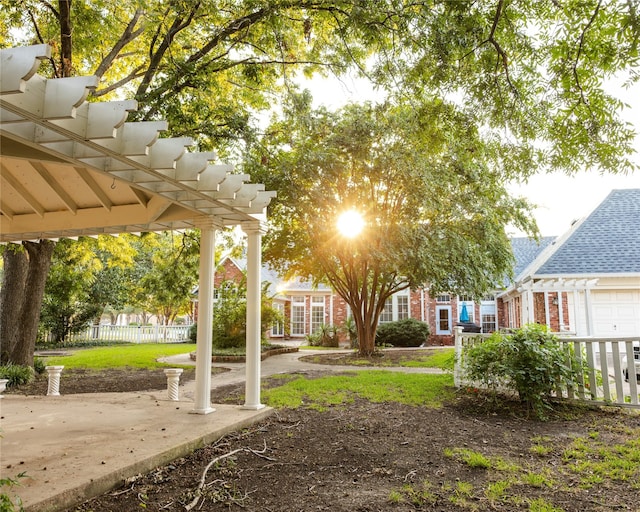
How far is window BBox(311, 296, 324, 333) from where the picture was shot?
83.5ft

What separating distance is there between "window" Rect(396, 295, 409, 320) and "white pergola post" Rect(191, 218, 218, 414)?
62.0ft

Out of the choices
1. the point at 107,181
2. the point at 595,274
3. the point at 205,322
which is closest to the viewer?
the point at 107,181

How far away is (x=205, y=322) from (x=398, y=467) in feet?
9.82

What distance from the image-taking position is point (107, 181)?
5754mm

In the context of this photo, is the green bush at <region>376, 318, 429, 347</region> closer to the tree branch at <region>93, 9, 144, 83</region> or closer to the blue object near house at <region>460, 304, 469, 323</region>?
the blue object near house at <region>460, 304, 469, 323</region>

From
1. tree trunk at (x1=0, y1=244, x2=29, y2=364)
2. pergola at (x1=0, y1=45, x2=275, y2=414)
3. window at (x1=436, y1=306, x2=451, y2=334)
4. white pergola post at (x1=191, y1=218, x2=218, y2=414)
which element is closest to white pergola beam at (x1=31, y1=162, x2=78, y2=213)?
pergola at (x1=0, y1=45, x2=275, y2=414)

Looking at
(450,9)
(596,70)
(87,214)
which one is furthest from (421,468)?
(87,214)

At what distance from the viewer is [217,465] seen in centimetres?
428

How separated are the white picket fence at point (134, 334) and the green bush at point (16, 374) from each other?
13.5m

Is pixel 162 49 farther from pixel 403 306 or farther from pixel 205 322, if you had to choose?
pixel 403 306

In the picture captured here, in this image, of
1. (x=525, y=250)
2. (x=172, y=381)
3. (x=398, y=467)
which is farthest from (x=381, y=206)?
(x=525, y=250)

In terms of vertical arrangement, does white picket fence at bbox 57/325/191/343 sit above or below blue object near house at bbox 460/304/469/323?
below

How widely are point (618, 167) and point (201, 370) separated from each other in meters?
5.07

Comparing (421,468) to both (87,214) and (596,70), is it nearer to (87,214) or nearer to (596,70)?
(596,70)
